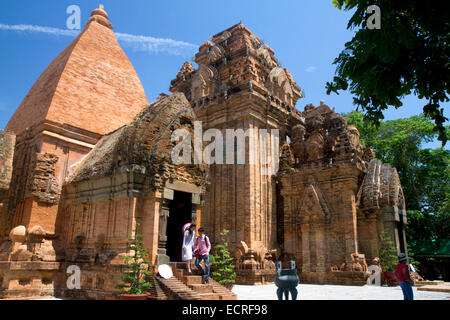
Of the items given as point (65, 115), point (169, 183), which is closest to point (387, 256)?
point (169, 183)

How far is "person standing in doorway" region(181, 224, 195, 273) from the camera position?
358 inches

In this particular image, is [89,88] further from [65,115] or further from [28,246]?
[28,246]

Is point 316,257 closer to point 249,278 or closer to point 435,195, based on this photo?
point 249,278

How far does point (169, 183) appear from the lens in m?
9.88

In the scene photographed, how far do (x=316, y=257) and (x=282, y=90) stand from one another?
410 inches

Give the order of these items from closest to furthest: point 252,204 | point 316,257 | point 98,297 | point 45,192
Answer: point 98,297 < point 45,192 < point 316,257 < point 252,204

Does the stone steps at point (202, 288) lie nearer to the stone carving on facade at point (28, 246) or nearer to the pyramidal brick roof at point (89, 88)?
the stone carving on facade at point (28, 246)

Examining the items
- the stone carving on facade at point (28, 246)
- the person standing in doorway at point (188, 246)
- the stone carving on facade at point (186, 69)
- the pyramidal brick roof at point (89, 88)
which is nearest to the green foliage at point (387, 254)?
the person standing in doorway at point (188, 246)

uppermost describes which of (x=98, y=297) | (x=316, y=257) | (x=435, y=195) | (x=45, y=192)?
(x=435, y=195)

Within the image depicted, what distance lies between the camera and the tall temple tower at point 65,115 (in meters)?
11.4

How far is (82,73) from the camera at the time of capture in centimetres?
1433

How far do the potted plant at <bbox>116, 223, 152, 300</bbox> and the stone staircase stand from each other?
0.80m
